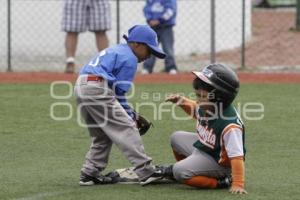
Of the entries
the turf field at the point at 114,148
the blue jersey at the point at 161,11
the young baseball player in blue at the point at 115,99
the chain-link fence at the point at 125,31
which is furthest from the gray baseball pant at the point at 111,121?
the chain-link fence at the point at 125,31

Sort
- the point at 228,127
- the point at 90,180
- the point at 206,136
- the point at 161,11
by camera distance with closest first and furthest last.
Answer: the point at 228,127
the point at 206,136
the point at 90,180
the point at 161,11

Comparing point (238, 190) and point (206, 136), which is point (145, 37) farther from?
point (238, 190)

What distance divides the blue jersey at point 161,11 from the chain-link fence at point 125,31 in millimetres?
1143

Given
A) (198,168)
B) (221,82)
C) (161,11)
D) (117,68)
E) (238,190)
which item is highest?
(161,11)

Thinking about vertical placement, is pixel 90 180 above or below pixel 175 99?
below

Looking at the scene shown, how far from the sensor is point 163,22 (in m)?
16.1

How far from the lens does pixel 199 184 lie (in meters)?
7.59

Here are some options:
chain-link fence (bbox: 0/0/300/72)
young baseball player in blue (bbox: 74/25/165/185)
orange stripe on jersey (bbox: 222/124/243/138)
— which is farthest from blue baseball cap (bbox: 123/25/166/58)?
chain-link fence (bbox: 0/0/300/72)

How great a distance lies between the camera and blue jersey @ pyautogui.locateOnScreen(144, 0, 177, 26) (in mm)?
16047

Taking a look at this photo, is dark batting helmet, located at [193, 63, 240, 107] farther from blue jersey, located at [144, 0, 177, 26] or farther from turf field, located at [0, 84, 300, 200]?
blue jersey, located at [144, 0, 177, 26]

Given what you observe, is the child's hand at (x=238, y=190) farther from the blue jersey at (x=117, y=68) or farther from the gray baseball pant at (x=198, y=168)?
the blue jersey at (x=117, y=68)

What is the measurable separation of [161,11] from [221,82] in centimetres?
868

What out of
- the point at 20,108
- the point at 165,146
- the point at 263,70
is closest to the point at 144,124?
the point at 165,146

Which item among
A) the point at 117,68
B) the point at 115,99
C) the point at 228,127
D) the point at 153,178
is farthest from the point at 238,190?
the point at 117,68
